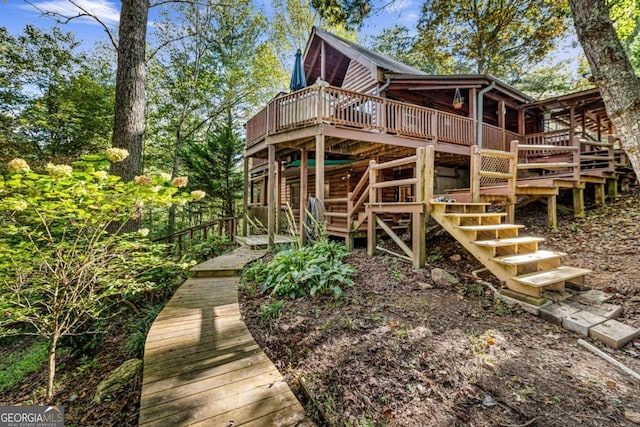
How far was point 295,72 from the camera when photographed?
891 centimetres

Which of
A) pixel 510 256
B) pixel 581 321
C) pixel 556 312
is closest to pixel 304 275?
pixel 510 256

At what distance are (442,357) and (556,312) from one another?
171 cm

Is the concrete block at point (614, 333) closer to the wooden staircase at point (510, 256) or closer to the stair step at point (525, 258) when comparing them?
the wooden staircase at point (510, 256)

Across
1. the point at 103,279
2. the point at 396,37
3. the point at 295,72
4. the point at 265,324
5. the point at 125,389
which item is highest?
the point at 396,37

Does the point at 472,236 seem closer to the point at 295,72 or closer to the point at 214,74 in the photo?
the point at 295,72

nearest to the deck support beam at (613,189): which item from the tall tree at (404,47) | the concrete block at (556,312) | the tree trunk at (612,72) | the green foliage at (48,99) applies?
the tree trunk at (612,72)

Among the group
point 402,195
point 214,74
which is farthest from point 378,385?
point 214,74

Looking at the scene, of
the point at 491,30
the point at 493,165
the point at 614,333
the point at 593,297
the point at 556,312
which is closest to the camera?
the point at 614,333

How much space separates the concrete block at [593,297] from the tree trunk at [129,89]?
263 inches

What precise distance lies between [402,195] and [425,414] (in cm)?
836

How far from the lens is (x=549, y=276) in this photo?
3.20 meters

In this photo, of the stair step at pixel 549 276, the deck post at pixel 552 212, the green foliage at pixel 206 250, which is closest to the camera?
the stair step at pixel 549 276

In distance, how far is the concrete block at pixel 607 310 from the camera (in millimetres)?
2791

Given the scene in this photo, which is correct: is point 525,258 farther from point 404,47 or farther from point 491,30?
point 404,47
